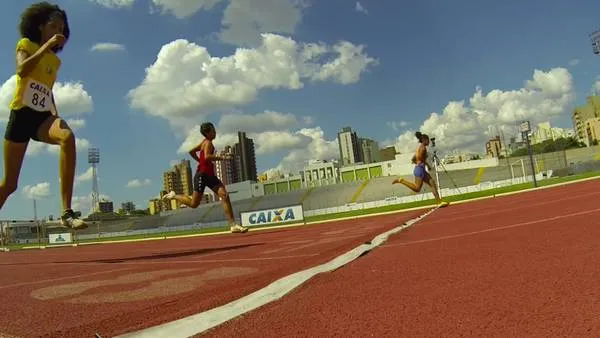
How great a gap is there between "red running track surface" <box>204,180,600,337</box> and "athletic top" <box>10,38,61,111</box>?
4.03 m

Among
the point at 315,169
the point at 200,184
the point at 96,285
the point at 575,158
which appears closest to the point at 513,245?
the point at 96,285

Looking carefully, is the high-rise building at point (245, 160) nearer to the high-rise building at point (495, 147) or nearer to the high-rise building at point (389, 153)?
the high-rise building at point (389, 153)

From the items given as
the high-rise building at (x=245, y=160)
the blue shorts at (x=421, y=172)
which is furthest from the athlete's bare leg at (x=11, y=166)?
the high-rise building at (x=245, y=160)

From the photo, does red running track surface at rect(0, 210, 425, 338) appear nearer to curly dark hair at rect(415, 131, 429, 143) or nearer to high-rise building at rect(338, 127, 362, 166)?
curly dark hair at rect(415, 131, 429, 143)

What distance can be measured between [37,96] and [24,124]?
0.35 meters

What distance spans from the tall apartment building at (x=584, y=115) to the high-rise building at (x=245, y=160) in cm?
10854

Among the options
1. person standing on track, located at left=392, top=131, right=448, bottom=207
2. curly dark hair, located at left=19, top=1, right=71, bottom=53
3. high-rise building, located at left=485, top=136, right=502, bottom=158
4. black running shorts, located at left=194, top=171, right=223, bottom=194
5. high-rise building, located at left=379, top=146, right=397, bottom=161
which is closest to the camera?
curly dark hair, located at left=19, top=1, right=71, bottom=53

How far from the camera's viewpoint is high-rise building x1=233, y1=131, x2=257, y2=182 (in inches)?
4606

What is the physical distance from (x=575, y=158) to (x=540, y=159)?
11320 millimetres

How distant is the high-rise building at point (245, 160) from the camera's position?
117000mm

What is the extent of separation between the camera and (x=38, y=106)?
194 inches

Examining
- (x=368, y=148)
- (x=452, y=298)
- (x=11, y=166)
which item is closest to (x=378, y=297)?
(x=452, y=298)

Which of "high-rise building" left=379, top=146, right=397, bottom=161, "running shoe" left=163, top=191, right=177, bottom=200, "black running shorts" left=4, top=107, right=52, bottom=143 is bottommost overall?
"running shoe" left=163, top=191, right=177, bottom=200

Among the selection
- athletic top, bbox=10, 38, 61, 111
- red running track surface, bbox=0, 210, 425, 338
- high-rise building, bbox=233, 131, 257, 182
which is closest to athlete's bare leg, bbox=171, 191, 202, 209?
athletic top, bbox=10, 38, 61, 111
